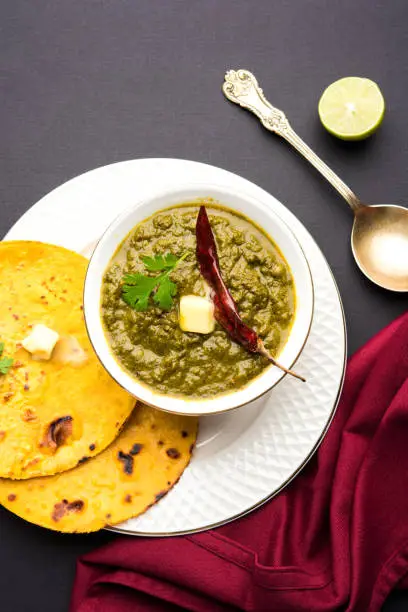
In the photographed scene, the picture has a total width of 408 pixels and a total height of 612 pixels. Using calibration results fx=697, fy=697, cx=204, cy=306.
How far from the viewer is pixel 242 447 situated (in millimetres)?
4066

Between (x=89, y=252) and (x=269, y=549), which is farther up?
(x=89, y=252)

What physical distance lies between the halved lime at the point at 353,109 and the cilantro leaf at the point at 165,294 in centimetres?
160

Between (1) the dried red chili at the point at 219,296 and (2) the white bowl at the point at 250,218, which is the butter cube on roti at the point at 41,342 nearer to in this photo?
(2) the white bowl at the point at 250,218

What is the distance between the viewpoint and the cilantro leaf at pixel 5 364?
3.87 meters

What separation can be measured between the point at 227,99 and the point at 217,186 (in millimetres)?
1154

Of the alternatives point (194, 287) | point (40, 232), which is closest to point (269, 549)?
point (194, 287)

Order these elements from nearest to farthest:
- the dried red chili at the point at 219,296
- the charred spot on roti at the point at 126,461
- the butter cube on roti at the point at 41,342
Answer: the dried red chili at the point at 219,296 < the butter cube on roti at the point at 41,342 < the charred spot on roti at the point at 126,461

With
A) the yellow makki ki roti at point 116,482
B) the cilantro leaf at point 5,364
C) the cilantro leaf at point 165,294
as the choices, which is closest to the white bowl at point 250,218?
the cilantro leaf at point 165,294

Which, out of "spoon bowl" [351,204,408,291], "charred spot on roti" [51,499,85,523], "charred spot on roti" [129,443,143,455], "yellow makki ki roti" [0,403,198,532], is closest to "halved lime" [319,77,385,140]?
"spoon bowl" [351,204,408,291]

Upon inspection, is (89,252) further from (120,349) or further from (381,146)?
(381,146)

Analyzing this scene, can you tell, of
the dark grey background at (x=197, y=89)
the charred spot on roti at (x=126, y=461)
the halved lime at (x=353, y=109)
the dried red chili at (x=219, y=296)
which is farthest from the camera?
the dark grey background at (x=197, y=89)

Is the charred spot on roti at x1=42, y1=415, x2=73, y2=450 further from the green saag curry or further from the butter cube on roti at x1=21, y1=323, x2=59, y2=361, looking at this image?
the green saag curry

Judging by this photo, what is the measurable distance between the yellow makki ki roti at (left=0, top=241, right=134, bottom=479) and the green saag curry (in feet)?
1.27

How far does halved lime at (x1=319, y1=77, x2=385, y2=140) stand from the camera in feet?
14.2
